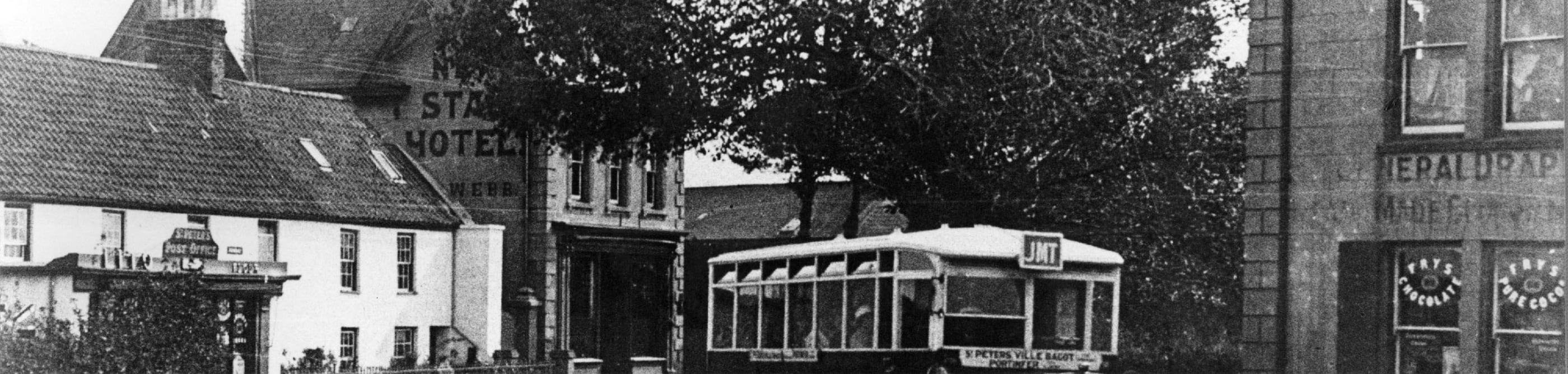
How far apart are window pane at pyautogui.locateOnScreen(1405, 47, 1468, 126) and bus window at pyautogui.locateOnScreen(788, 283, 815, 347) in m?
4.79

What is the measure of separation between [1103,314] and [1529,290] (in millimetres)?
3439

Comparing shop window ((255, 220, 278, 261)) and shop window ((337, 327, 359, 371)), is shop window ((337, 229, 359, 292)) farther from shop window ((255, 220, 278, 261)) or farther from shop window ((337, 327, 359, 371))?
shop window ((255, 220, 278, 261))

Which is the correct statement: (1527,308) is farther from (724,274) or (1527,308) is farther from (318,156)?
(318,156)

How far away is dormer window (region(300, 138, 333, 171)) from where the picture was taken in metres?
15.6

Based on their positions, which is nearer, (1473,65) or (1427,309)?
(1473,65)

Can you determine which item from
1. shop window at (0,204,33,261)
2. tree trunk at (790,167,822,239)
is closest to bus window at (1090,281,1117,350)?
tree trunk at (790,167,822,239)

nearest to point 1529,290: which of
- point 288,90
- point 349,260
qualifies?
point 349,260

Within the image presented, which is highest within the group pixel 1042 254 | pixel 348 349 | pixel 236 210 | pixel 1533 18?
pixel 1533 18

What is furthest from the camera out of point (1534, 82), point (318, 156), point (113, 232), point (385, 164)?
point (385, 164)

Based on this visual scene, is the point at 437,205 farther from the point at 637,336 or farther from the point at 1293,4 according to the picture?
the point at 1293,4

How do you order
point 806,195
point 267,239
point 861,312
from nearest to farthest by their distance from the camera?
point 267,239 < point 861,312 < point 806,195

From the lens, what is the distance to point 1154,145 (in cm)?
1670

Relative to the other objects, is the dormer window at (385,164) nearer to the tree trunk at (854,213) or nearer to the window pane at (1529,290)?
the tree trunk at (854,213)

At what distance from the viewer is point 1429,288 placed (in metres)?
13.4
